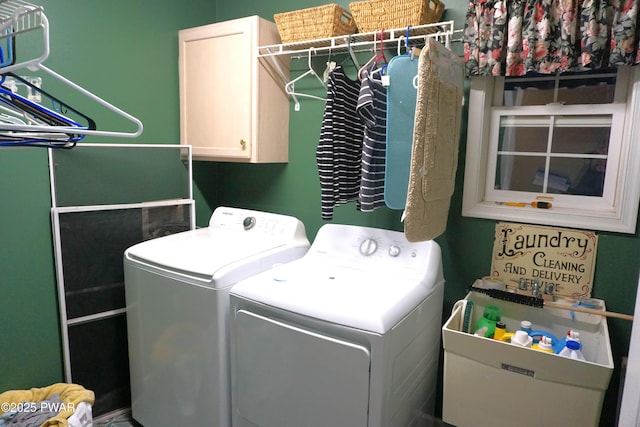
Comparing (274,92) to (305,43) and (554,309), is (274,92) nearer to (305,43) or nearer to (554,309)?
Answer: (305,43)

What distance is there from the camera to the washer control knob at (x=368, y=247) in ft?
6.48

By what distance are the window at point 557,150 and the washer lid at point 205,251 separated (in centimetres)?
102

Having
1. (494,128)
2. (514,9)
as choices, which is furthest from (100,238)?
(514,9)

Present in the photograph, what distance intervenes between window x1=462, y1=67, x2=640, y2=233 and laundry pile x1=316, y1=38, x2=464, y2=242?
0.32m

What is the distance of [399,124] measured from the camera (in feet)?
5.39

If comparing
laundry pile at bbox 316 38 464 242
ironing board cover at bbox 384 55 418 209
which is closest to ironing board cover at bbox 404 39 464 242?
laundry pile at bbox 316 38 464 242

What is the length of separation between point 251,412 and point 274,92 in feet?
5.26

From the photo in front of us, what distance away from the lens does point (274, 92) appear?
239cm

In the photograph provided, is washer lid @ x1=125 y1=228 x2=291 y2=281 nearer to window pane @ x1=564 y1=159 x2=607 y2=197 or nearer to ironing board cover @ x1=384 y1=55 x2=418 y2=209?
ironing board cover @ x1=384 y1=55 x2=418 y2=209

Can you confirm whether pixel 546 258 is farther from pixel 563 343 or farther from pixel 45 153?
pixel 45 153

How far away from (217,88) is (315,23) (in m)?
0.67

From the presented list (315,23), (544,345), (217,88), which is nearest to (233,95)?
(217,88)

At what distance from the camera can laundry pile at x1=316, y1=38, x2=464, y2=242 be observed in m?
1.50

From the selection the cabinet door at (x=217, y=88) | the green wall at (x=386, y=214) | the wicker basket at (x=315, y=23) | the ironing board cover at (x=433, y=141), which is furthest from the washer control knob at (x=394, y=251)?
the wicker basket at (x=315, y=23)
